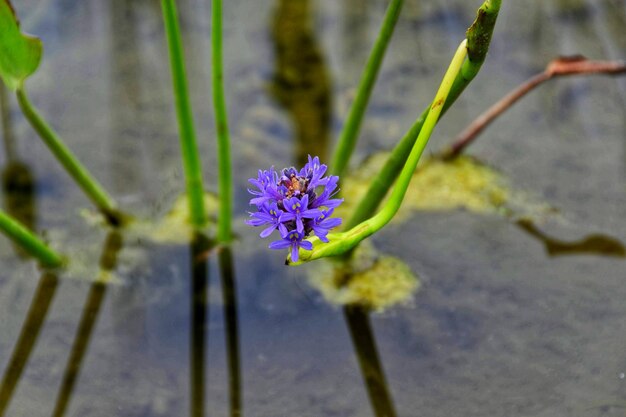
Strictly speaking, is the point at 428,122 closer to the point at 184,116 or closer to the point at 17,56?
the point at 184,116

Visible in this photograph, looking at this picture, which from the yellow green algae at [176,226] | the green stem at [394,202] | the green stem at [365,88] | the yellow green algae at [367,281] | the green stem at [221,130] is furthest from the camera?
the yellow green algae at [176,226]

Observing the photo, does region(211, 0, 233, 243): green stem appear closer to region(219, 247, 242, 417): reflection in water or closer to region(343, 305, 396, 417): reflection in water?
region(219, 247, 242, 417): reflection in water

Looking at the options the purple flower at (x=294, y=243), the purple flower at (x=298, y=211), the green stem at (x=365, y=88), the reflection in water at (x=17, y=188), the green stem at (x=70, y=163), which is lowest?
the purple flower at (x=294, y=243)

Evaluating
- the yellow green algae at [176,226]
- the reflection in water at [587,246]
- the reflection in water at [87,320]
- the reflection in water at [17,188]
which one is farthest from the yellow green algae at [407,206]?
the reflection in water at [17,188]

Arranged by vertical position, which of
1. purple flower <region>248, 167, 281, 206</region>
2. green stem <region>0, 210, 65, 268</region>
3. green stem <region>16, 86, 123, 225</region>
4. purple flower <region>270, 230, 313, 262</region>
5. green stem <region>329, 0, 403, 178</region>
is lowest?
purple flower <region>270, 230, 313, 262</region>

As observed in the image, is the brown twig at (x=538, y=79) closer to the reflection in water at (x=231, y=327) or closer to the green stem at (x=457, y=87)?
the green stem at (x=457, y=87)

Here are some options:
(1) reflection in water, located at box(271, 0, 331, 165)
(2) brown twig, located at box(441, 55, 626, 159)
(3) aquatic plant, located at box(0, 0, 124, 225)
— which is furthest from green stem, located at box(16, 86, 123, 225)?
(2) brown twig, located at box(441, 55, 626, 159)

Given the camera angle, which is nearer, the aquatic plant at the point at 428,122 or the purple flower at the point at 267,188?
the purple flower at the point at 267,188

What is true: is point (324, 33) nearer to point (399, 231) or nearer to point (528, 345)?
point (399, 231)
